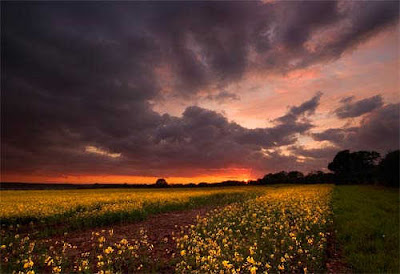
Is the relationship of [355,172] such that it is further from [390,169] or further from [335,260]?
[335,260]

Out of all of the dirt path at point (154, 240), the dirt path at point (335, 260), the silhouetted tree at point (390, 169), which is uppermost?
the silhouetted tree at point (390, 169)

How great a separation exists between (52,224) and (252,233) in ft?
42.5

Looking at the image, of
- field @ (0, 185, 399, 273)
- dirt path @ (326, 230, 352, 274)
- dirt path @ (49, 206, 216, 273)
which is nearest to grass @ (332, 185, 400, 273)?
field @ (0, 185, 399, 273)

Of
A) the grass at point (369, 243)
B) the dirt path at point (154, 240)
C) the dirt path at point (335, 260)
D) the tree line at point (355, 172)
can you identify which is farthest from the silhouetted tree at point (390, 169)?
the dirt path at point (154, 240)

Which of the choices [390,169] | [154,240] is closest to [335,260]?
[154,240]

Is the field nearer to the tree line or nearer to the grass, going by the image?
the grass

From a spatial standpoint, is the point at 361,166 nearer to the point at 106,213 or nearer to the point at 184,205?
the point at 184,205

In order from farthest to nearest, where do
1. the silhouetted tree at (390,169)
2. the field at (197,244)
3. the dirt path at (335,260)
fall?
the silhouetted tree at (390,169) < the dirt path at (335,260) < the field at (197,244)

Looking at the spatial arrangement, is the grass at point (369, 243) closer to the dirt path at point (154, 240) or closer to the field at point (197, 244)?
the field at point (197, 244)

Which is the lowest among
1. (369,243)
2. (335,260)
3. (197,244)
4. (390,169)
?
(335,260)

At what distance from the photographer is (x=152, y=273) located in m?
8.18

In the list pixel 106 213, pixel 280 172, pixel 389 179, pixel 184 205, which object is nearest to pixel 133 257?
pixel 106 213

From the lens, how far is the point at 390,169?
5769 cm

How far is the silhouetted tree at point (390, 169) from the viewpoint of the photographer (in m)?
55.9
